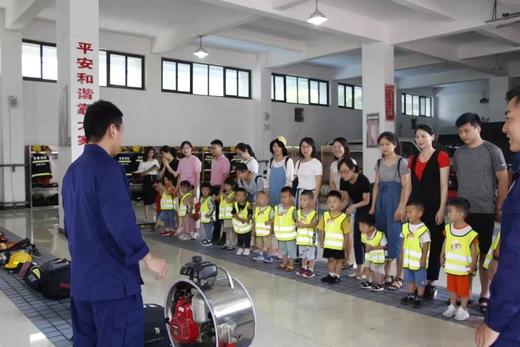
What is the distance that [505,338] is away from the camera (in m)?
1.64

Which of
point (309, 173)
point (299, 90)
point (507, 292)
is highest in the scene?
point (299, 90)

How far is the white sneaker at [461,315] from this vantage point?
373cm

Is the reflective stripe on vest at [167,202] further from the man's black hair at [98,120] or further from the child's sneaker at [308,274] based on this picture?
the man's black hair at [98,120]

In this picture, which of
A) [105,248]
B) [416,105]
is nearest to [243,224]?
[105,248]

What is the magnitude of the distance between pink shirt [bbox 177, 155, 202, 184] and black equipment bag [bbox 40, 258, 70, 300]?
3217mm

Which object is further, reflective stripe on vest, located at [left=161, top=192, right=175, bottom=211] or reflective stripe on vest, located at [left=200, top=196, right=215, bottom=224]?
reflective stripe on vest, located at [left=161, top=192, right=175, bottom=211]

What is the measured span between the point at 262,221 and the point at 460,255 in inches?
101

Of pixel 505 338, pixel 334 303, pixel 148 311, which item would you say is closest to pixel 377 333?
pixel 334 303

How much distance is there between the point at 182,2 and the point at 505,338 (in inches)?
368

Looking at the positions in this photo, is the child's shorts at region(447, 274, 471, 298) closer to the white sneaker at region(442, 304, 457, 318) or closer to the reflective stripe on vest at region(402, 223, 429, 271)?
the white sneaker at region(442, 304, 457, 318)

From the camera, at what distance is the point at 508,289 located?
5.13ft

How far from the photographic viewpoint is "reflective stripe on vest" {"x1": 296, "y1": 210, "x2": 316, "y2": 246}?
16.6 ft

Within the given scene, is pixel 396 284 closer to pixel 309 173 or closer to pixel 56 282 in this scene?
pixel 309 173

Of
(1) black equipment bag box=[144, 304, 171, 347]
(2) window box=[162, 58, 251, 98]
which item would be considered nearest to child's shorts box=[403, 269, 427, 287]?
(1) black equipment bag box=[144, 304, 171, 347]
